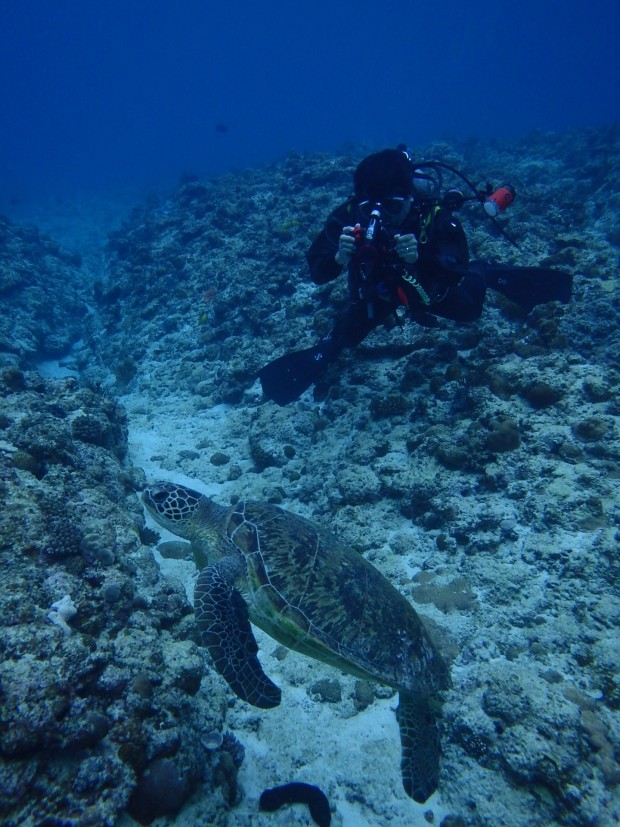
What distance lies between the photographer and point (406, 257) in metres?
4.37

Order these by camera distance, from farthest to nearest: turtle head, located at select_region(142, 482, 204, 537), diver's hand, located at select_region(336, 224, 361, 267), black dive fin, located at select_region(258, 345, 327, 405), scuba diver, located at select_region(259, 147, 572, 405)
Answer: black dive fin, located at select_region(258, 345, 327, 405) < scuba diver, located at select_region(259, 147, 572, 405) < diver's hand, located at select_region(336, 224, 361, 267) < turtle head, located at select_region(142, 482, 204, 537)

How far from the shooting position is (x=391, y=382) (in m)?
5.75

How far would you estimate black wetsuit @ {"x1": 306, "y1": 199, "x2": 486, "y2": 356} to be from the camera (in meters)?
4.77

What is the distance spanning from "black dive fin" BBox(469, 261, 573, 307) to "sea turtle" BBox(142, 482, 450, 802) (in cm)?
475

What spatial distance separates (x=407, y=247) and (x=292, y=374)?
106 inches

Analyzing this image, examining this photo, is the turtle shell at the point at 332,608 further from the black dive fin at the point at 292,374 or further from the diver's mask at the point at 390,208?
the diver's mask at the point at 390,208

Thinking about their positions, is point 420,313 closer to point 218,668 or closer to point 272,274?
point 272,274

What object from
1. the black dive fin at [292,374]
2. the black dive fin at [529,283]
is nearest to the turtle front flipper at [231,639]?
the black dive fin at [292,374]

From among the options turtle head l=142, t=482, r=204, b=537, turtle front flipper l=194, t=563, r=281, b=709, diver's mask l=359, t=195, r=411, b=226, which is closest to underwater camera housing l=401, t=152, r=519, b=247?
diver's mask l=359, t=195, r=411, b=226

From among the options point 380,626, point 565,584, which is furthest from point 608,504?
point 380,626

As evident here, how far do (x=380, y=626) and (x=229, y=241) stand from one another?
11.1 meters

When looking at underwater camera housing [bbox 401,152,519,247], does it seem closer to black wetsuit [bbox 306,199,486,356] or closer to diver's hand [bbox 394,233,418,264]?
black wetsuit [bbox 306,199,486,356]

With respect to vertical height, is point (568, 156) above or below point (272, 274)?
above

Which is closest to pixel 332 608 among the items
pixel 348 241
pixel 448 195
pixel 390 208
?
pixel 348 241
